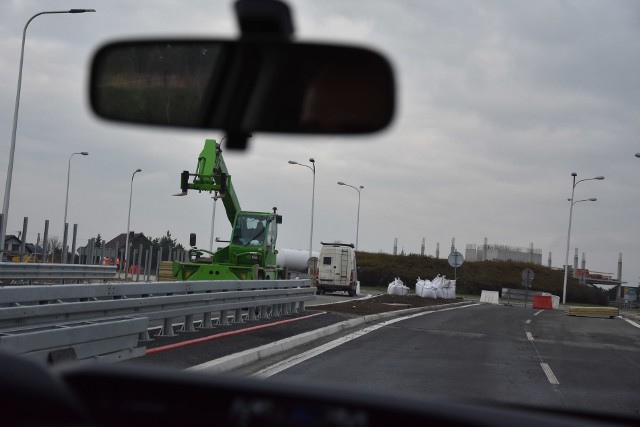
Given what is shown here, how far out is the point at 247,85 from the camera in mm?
3105

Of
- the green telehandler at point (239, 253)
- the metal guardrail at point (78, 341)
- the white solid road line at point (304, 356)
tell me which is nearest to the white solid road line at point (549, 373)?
the white solid road line at point (304, 356)

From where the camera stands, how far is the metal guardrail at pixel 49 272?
79.6 feet

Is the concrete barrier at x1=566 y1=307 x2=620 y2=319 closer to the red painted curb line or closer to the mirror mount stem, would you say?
the red painted curb line

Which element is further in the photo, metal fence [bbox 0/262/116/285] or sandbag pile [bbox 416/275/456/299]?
sandbag pile [bbox 416/275/456/299]

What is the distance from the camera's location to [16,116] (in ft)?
102

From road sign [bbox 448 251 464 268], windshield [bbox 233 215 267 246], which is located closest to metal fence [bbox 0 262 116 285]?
windshield [bbox 233 215 267 246]

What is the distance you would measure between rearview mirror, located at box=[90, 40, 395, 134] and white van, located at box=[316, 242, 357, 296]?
44258mm

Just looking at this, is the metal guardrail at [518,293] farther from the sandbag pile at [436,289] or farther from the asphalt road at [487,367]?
the asphalt road at [487,367]

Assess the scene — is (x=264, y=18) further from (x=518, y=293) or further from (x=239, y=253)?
(x=518, y=293)

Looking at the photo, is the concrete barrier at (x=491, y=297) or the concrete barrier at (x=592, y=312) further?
the concrete barrier at (x=491, y=297)

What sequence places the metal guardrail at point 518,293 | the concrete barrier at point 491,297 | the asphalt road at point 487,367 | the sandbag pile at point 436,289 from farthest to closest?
the concrete barrier at point 491,297, the metal guardrail at point 518,293, the sandbag pile at point 436,289, the asphalt road at point 487,367

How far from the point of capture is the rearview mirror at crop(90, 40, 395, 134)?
2986mm

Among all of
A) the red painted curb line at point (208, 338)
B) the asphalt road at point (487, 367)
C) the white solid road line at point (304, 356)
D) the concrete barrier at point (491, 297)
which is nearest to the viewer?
the asphalt road at point (487, 367)

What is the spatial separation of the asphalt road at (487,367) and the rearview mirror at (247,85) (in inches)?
179
